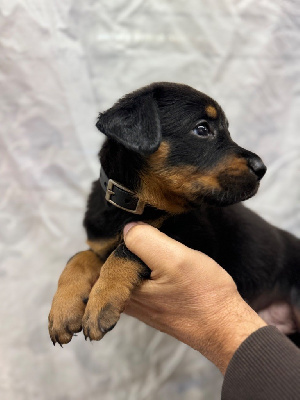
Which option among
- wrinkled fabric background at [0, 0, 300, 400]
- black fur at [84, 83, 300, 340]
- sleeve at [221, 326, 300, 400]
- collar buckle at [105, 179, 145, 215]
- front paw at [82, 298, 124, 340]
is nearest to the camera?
sleeve at [221, 326, 300, 400]

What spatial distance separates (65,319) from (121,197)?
2.14 ft

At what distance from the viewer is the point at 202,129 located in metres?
2.11

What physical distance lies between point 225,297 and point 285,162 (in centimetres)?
186

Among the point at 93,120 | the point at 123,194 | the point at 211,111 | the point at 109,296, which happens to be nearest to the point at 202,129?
the point at 211,111

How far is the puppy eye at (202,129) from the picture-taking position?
2.09 metres

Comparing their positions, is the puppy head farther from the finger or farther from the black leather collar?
the finger

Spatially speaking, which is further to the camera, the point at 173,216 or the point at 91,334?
the point at 173,216

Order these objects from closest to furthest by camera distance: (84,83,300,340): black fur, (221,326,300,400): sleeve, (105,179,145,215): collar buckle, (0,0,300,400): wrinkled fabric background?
(221,326,300,400): sleeve
(84,83,300,340): black fur
(105,179,145,215): collar buckle
(0,0,300,400): wrinkled fabric background

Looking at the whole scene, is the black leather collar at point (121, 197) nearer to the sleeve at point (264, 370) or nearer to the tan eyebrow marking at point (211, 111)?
the tan eyebrow marking at point (211, 111)

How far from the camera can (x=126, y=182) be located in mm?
2039

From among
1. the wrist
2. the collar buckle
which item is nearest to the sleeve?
the wrist

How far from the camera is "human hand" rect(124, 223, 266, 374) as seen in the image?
6.16ft

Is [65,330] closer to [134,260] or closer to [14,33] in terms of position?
[134,260]

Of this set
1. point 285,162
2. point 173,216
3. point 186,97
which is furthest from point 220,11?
point 173,216
